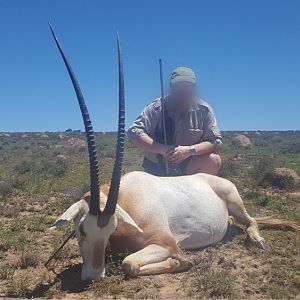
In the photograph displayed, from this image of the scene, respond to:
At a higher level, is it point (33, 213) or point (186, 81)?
point (186, 81)

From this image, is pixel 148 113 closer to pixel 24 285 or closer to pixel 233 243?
pixel 233 243

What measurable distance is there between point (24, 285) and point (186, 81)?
4681 millimetres

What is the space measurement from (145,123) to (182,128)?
2.33ft

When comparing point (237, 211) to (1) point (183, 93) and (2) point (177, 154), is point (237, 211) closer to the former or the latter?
(2) point (177, 154)

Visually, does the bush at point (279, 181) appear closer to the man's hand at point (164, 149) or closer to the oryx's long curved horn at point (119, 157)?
the man's hand at point (164, 149)

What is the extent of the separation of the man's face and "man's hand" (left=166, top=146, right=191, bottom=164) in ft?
3.19

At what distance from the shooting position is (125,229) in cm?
590

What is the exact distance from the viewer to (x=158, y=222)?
6.23m

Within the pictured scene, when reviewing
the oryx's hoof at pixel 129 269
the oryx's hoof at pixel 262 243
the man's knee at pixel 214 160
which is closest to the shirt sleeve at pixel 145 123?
the man's knee at pixel 214 160

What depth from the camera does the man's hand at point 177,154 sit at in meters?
7.99

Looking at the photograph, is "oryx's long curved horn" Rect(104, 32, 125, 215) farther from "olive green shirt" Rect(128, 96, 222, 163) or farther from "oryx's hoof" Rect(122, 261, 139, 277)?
"olive green shirt" Rect(128, 96, 222, 163)

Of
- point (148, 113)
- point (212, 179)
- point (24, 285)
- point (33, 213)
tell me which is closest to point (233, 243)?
point (212, 179)

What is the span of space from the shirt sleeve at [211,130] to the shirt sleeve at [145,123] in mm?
892

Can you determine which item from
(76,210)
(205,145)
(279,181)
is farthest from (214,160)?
(279,181)
